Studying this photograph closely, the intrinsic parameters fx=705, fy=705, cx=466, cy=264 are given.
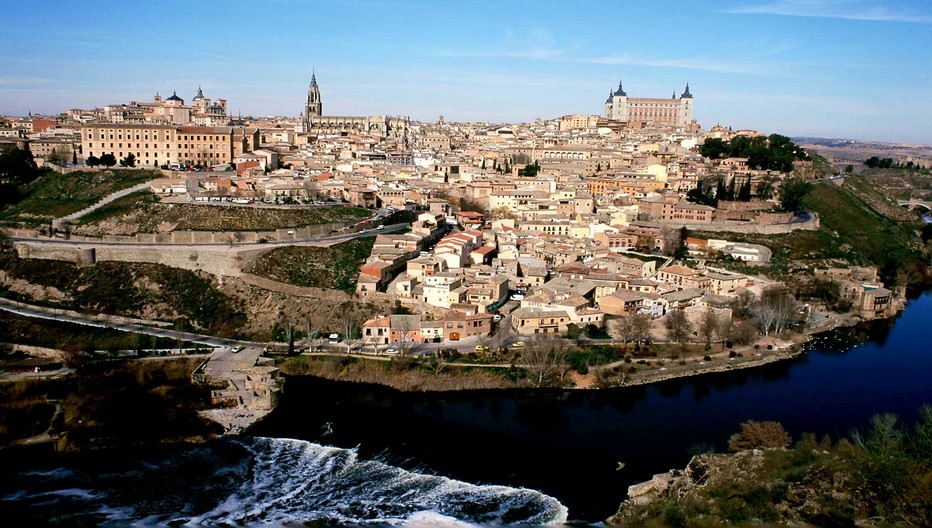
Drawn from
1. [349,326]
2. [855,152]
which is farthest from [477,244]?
[855,152]

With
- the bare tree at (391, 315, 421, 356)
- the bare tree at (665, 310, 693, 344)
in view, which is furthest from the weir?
the bare tree at (665, 310, 693, 344)

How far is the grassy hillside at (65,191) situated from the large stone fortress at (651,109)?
120ft

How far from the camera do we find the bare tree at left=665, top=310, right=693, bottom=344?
16.5m

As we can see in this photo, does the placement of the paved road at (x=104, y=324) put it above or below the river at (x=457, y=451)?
above

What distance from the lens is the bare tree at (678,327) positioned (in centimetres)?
1645

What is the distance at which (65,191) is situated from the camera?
2475 cm

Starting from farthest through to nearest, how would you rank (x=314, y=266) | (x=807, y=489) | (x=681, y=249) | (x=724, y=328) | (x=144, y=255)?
(x=681, y=249) < (x=144, y=255) < (x=314, y=266) < (x=724, y=328) < (x=807, y=489)

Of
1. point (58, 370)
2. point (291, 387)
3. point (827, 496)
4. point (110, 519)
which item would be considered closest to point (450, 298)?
point (291, 387)

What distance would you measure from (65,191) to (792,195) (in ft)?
87.7

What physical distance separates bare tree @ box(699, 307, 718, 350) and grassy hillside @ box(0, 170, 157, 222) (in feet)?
62.6

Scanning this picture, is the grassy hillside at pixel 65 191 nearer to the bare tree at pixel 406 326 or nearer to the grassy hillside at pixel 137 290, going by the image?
the grassy hillside at pixel 137 290

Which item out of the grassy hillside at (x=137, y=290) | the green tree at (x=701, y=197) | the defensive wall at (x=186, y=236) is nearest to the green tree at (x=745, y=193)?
the green tree at (x=701, y=197)

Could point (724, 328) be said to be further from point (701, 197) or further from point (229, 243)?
point (229, 243)

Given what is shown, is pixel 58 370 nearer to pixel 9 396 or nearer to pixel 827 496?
pixel 9 396
